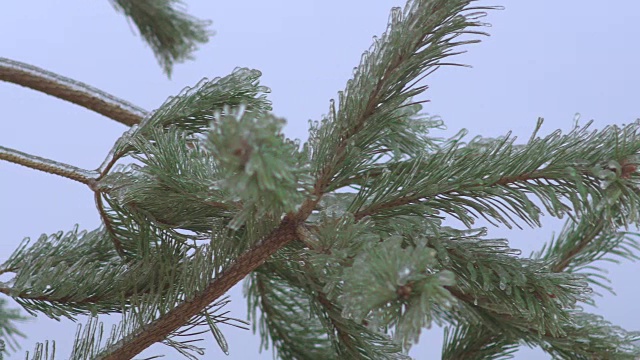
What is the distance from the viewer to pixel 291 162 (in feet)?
0.74

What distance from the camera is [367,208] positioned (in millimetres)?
339

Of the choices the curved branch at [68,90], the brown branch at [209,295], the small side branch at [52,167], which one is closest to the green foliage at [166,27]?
the curved branch at [68,90]

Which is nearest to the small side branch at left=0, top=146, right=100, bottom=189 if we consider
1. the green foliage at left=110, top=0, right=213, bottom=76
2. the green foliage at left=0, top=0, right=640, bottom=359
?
the green foliage at left=0, top=0, right=640, bottom=359

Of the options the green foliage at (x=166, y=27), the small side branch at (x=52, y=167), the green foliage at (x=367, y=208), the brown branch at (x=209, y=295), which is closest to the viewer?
the green foliage at (x=367, y=208)

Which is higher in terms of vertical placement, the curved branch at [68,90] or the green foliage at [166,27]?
the green foliage at [166,27]

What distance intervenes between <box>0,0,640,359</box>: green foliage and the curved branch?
0.56ft

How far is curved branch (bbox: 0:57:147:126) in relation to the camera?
0.62 m

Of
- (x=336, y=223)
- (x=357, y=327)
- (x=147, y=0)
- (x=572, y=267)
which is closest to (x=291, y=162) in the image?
(x=336, y=223)

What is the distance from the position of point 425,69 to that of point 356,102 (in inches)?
1.2

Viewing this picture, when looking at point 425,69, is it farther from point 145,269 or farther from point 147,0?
point 147,0

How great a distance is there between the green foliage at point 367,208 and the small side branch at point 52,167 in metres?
0.02

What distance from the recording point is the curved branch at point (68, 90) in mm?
623

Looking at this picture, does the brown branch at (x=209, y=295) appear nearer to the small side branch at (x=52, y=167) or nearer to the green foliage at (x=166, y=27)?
the small side branch at (x=52, y=167)

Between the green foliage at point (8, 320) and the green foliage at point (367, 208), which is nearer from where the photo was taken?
the green foliage at point (367, 208)
